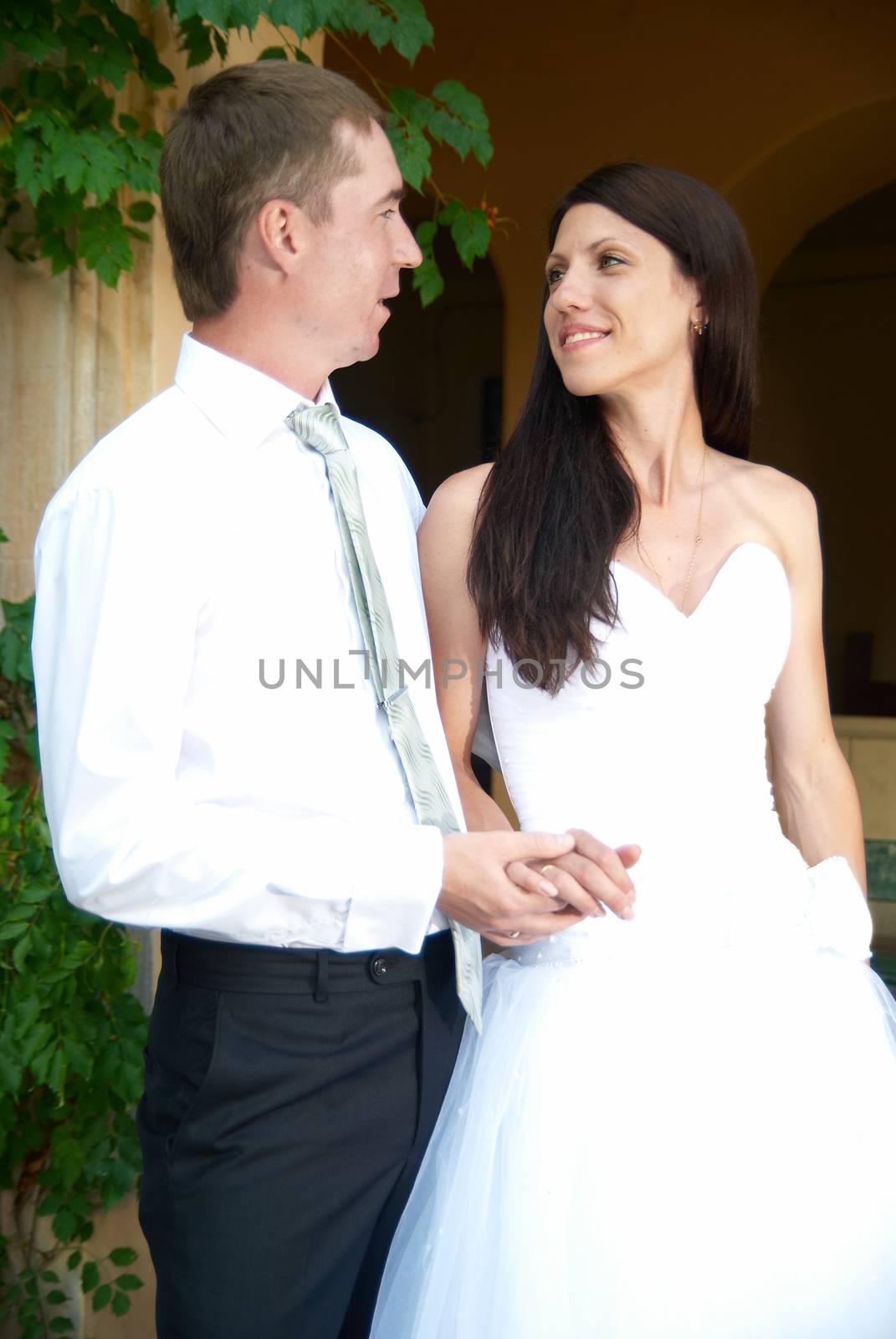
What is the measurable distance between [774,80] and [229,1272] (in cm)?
424

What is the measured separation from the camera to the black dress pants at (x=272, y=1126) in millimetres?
1431

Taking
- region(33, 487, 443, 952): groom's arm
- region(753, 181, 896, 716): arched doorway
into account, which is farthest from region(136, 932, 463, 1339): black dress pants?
region(753, 181, 896, 716): arched doorway

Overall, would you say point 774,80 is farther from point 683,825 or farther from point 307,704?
point 307,704

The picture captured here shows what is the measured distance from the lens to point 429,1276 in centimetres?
151

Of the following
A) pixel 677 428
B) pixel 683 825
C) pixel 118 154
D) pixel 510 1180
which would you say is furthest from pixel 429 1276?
pixel 118 154

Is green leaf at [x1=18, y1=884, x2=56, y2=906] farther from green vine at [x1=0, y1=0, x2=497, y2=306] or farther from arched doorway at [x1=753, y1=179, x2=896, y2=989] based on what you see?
arched doorway at [x1=753, y1=179, x2=896, y2=989]

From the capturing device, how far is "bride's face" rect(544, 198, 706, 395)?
73.7 inches

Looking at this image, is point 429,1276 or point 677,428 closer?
point 429,1276

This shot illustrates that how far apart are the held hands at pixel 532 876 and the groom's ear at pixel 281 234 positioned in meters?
0.71

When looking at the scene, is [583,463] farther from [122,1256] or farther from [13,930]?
[122,1256]

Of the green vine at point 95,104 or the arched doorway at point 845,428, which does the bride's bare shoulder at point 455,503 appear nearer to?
the green vine at point 95,104

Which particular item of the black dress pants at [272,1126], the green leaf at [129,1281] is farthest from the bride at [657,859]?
the green leaf at [129,1281]

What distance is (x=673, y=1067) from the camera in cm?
160

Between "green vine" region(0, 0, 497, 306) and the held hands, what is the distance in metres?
1.45
